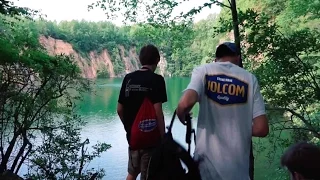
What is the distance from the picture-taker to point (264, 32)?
561 centimetres

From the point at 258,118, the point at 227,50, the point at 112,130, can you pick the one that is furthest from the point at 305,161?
the point at 112,130

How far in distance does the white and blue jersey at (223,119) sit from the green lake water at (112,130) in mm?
4859

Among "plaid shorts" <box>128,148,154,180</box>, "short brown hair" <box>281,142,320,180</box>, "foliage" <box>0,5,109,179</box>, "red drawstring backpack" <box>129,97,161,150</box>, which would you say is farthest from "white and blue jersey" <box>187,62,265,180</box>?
"foliage" <box>0,5,109,179</box>

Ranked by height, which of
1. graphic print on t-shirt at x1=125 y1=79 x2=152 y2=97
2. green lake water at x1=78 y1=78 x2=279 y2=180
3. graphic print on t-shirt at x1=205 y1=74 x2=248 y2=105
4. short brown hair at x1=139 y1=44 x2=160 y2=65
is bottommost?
green lake water at x1=78 y1=78 x2=279 y2=180

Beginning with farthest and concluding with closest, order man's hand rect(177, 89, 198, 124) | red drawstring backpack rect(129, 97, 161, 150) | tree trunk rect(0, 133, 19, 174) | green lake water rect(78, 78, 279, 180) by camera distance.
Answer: green lake water rect(78, 78, 279, 180)
tree trunk rect(0, 133, 19, 174)
red drawstring backpack rect(129, 97, 161, 150)
man's hand rect(177, 89, 198, 124)

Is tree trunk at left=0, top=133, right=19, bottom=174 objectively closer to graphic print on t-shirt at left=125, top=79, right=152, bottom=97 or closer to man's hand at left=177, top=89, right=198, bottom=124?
graphic print on t-shirt at left=125, top=79, right=152, bottom=97

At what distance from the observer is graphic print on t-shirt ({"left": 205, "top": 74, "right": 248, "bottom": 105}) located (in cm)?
184

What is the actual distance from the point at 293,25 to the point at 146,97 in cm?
989

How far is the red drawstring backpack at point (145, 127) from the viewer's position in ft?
8.61

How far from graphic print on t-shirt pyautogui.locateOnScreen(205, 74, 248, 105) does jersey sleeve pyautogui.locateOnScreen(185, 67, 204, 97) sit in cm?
3

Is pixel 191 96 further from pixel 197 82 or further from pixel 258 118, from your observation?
pixel 258 118

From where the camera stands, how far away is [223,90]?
184 cm

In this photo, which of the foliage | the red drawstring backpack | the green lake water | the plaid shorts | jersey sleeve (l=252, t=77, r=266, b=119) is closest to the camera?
jersey sleeve (l=252, t=77, r=266, b=119)

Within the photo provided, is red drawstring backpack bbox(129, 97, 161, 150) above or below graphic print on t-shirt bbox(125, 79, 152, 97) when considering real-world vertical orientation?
below
